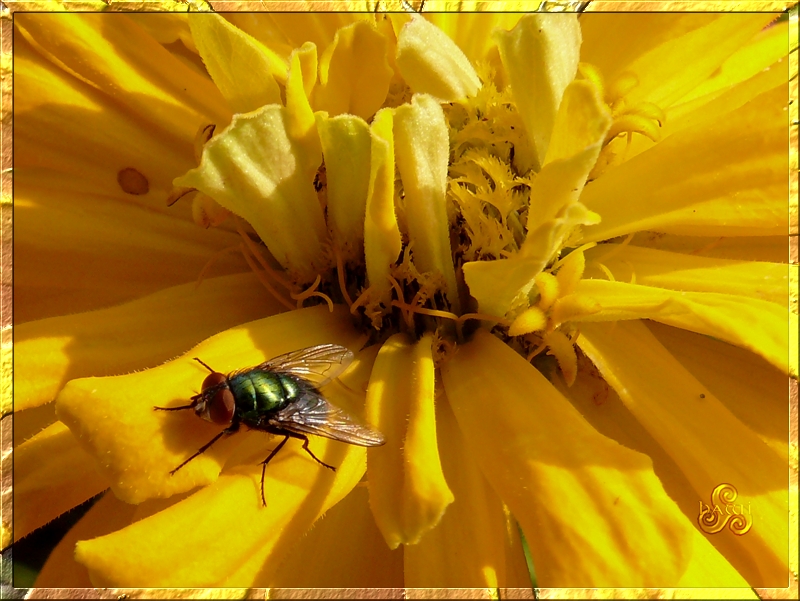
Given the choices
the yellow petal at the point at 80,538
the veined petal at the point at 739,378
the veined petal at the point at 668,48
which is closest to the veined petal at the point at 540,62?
the veined petal at the point at 668,48

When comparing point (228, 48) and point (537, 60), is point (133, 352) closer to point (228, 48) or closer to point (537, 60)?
point (228, 48)

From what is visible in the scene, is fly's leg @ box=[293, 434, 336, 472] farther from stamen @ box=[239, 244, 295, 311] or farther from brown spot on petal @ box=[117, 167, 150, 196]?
brown spot on petal @ box=[117, 167, 150, 196]

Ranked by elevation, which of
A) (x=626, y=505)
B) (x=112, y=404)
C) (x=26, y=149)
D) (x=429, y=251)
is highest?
(x=26, y=149)

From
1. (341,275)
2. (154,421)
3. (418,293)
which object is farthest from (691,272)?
(154,421)

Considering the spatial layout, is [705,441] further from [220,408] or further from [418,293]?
[220,408]

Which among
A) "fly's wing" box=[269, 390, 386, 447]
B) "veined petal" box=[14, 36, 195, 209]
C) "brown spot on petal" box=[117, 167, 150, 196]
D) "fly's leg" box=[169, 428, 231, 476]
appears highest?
"veined petal" box=[14, 36, 195, 209]

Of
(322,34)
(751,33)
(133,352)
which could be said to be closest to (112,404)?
(133,352)

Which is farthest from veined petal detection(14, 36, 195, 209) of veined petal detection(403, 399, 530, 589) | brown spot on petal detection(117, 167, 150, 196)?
veined petal detection(403, 399, 530, 589)
